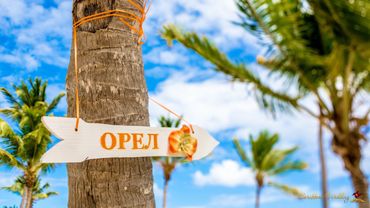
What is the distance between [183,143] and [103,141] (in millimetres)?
471

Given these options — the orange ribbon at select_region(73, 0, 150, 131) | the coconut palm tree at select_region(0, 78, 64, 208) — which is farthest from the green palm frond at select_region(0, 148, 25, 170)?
the orange ribbon at select_region(73, 0, 150, 131)

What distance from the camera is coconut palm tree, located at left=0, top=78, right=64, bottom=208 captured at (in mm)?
12393

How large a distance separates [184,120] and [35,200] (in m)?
16.9

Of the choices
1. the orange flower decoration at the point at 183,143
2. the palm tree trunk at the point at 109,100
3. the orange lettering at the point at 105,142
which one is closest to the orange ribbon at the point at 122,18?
the palm tree trunk at the point at 109,100

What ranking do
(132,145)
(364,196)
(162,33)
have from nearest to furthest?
1. (132,145)
2. (364,196)
3. (162,33)

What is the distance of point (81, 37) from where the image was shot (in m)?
1.79

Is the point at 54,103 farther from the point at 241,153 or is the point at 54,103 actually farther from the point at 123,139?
the point at 123,139

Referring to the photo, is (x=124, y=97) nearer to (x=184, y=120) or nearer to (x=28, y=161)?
(x=184, y=120)

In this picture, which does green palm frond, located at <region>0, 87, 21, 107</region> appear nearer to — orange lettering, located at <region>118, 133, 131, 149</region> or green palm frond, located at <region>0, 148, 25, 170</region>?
green palm frond, located at <region>0, 148, 25, 170</region>

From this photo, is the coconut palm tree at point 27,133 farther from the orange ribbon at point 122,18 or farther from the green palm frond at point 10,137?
the orange ribbon at point 122,18

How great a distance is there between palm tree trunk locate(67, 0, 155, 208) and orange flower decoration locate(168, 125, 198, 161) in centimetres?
17

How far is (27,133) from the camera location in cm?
1314

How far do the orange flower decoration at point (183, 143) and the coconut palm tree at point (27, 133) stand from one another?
10772 millimetres

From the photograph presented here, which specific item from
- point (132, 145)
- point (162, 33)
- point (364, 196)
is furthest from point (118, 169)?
point (162, 33)
